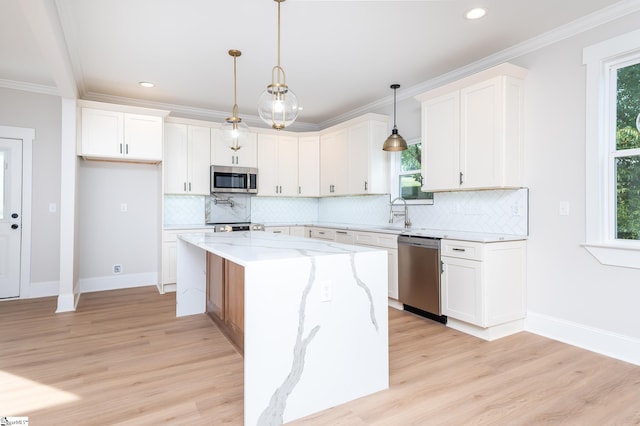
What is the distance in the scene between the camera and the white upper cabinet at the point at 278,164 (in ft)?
18.7

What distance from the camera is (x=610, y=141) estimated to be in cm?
287

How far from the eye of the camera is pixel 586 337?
9.59 feet

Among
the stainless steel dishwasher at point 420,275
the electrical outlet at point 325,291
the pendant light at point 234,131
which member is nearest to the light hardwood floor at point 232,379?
the stainless steel dishwasher at point 420,275

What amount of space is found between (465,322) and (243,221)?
3622 mm

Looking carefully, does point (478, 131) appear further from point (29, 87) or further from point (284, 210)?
point (29, 87)

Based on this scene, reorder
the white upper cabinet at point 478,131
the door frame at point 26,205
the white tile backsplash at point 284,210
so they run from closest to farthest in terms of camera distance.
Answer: the white upper cabinet at point 478,131
the door frame at point 26,205
the white tile backsplash at point 284,210

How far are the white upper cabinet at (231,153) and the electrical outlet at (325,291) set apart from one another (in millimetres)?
3651

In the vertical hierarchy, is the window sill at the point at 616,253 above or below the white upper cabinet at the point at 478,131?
below

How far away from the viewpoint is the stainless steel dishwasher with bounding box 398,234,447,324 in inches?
138

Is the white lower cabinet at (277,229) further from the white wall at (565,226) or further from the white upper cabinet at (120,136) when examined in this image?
the white wall at (565,226)

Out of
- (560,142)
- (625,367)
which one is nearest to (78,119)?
(560,142)

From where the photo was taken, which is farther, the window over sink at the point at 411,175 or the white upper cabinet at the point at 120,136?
the window over sink at the point at 411,175

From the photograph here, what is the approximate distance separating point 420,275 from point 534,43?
238 cm

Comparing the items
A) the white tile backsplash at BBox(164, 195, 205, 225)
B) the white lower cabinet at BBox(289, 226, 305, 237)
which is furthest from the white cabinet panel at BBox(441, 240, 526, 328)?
the white tile backsplash at BBox(164, 195, 205, 225)
